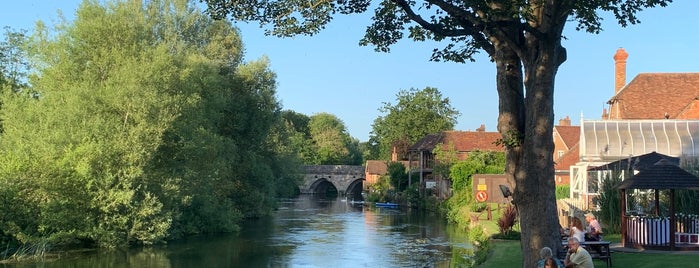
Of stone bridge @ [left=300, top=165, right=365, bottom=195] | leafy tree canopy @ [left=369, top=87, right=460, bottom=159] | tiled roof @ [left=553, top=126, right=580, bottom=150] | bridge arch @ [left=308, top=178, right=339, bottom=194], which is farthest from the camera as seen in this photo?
bridge arch @ [left=308, top=178, right=339, bottom=194]

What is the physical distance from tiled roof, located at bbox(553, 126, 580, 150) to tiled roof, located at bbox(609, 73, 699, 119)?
12.9m

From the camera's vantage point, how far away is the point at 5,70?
38.1 m

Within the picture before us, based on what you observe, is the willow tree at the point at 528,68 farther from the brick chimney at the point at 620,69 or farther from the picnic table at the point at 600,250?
the brick chimney at the point at 620,69

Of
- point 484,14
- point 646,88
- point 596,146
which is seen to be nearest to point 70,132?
point 484,14

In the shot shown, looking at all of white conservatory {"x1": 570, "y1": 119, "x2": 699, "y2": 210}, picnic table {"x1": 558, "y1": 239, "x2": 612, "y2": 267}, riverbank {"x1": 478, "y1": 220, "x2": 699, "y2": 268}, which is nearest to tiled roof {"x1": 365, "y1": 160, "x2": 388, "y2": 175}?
white conservatory {"x1": 570, "y1": 119, "x2": 699, "y2": 210}

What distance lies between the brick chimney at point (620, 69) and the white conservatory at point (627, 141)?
15463 millimetres

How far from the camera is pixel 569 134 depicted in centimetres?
A: 5412

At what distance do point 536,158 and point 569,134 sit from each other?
45597 mm

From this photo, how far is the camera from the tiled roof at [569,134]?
173 ft

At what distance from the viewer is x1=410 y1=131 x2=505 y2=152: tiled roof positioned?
2408 inches

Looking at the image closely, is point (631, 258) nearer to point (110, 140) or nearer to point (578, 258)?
point (578, 258)

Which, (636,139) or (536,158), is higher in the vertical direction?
(636,139)

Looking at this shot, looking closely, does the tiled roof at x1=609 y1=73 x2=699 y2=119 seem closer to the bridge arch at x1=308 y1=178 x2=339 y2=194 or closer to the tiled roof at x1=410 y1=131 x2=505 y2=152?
the tiled roof at x1=410 y1=131 x2=505 y2=152

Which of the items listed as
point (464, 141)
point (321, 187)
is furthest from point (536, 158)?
point (321, 187)
